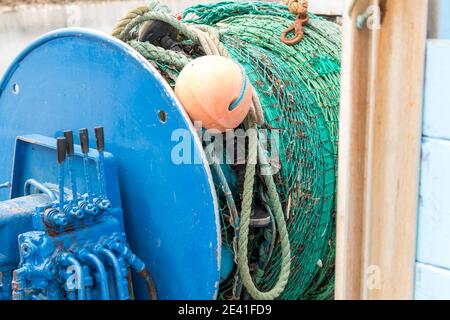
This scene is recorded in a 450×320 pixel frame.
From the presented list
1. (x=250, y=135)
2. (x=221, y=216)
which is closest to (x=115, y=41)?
(x=250, y=135)

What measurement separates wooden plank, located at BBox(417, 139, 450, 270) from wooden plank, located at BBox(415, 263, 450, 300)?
0.06ft

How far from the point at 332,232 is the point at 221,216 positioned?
854 millimetres

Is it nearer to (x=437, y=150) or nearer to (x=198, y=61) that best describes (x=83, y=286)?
(x=198, y=61)

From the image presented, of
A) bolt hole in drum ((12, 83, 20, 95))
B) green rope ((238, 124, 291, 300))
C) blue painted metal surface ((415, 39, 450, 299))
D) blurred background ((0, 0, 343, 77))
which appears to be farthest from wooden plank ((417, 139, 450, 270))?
blurred background ((0, 0, 343, 77))

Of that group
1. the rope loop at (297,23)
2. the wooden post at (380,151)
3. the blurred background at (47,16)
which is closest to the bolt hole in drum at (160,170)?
the rope loop at (297,23)

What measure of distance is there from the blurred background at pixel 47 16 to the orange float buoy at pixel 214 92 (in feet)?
17.3

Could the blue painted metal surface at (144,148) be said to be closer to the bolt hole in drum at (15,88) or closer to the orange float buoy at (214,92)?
the orange float buoy at (214,92)

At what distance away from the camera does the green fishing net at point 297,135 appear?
10.6 feet

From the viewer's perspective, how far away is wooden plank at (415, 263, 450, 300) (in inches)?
69.7

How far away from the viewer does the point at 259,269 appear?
127 inches

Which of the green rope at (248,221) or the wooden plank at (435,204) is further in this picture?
the green rope at (248,221)

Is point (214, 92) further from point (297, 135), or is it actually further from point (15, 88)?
point (15, 88)

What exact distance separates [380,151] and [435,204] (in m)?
0.20

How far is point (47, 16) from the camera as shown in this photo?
A: 25.9 feet
